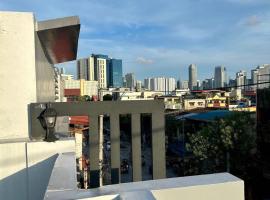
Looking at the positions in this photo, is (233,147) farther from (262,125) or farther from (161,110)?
(161,110)

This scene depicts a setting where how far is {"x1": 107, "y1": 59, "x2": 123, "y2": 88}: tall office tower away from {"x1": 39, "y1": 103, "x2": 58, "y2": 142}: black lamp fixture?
3022 inches

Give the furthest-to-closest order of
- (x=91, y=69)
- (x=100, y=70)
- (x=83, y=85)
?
(x=83, y=85), (x=100, y=70), (x=91, y=69)

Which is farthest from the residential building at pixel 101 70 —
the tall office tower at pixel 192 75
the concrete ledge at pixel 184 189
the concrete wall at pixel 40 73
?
the concrete ledge at pixel 184 189

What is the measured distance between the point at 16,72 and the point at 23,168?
1517 millimetres

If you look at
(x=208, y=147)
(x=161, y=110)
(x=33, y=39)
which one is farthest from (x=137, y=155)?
(x=208, y=147)

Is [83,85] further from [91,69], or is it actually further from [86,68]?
[91,69]

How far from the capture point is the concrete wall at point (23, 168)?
4.91 meters

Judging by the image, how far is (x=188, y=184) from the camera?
339cm

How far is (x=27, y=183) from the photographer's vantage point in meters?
4.91

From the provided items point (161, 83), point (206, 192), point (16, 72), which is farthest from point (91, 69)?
point (206, 192)

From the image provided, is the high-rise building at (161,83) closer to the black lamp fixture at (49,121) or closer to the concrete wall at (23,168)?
the black lamp fixture at (49,121)

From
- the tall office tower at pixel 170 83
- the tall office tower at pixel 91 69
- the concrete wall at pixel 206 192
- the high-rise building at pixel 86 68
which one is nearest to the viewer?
the concrete wall at pixel 206 192

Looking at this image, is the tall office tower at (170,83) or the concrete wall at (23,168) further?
the tall office tower at (170,83)

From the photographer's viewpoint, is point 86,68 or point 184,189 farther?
point 86,68
